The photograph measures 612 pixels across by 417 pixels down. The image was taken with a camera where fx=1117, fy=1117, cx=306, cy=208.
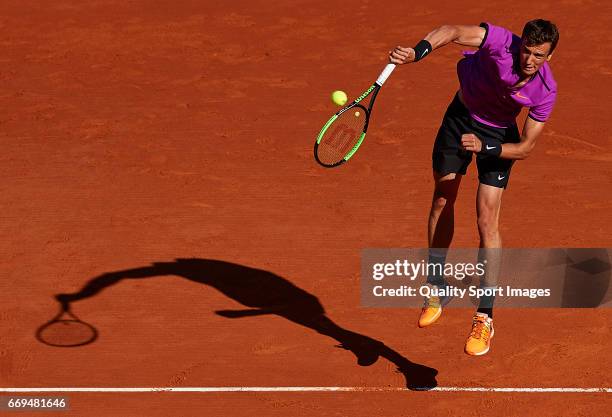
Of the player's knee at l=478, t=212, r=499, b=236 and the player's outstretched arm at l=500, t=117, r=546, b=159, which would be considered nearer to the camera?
the player's outstretched arm at l=500, t=117, r=546, b=159

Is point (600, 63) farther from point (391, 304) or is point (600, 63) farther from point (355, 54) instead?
point (391, 304)

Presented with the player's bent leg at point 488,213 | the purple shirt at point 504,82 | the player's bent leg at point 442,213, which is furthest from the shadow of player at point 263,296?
the purple shirt at point 504,82

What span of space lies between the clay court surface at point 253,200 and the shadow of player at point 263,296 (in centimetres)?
3

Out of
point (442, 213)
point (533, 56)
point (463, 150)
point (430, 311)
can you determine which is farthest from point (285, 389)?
point (533, 56)

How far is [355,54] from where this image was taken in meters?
17.3

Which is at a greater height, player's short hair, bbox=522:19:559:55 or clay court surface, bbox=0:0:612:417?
player's short hair, bbox=522:19:559:55

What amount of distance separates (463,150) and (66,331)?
423 cm

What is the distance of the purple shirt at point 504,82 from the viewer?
359 inches

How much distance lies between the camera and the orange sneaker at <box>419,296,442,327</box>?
1025 cm

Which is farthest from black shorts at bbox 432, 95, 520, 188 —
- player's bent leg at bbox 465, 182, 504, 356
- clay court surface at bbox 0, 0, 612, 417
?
clay court surface at bbox 0, 0, 612, 417

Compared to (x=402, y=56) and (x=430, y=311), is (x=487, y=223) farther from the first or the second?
(x=402, y=56)

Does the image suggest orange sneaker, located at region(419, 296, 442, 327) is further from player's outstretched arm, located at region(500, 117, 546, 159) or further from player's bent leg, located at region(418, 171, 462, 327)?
player's outstretched arm, located at region(500, 117, 546, 159)

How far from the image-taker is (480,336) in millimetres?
9703

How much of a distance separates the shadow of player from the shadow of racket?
0.91 ft
